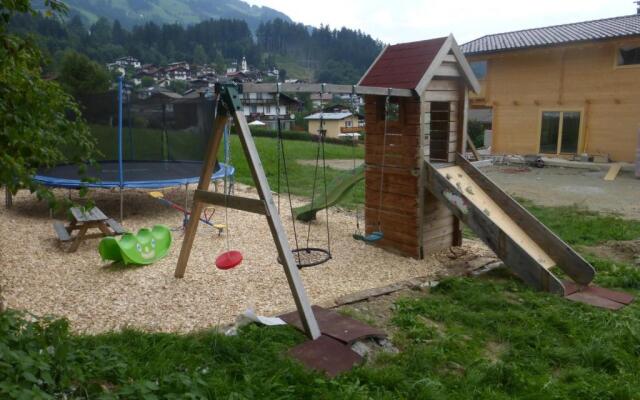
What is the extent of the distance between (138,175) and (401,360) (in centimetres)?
732

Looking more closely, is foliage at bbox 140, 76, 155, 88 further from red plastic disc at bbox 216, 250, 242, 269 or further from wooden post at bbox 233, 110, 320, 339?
wooden post at bbox 233, 110, 320, 339

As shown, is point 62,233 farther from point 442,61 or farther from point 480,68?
point 480,68

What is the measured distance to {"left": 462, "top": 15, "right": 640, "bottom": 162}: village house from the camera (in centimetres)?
1716

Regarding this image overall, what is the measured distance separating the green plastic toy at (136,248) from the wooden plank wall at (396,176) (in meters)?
2.66

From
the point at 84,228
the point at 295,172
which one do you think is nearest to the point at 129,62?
the point at 295,172

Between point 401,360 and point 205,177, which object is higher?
point 205,177

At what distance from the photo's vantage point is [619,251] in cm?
671

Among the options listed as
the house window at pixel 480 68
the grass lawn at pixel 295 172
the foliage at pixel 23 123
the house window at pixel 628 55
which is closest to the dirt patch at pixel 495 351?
the foliage at pixel 23 123

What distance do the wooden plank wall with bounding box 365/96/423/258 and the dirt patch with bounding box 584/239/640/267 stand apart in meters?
2.52

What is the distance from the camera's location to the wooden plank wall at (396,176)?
6145mm

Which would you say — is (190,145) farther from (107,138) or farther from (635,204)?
(635,204)

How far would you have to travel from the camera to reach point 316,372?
3189 millimetres

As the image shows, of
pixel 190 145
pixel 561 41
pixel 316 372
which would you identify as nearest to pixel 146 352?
pixel 316 372

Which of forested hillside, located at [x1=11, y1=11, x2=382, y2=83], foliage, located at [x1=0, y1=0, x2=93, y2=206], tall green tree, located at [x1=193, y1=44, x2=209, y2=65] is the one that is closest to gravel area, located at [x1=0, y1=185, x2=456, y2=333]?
foliage, located at [x1=0, y1=0, x2=93, y2=206]
